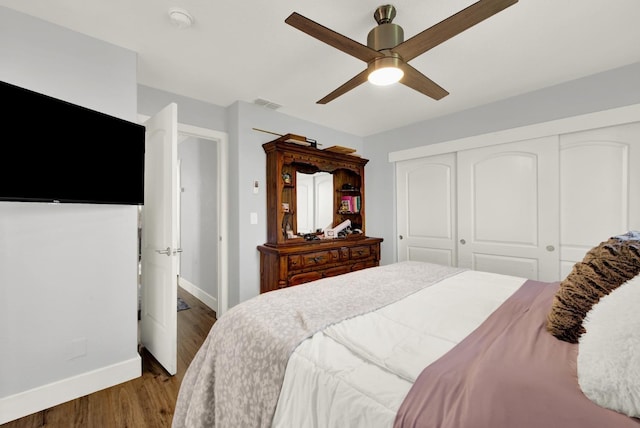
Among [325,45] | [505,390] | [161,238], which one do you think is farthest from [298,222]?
[505,390]

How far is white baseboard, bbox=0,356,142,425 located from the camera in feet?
5.18

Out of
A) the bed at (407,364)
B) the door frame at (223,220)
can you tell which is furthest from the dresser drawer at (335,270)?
the bed at (407,364)

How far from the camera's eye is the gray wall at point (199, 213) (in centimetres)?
350

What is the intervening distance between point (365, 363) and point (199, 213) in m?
3.57

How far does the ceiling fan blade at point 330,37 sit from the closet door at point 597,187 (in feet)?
7.44

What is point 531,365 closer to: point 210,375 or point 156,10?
point 210,375

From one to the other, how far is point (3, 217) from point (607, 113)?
173 inches

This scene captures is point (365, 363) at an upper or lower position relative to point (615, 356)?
lower

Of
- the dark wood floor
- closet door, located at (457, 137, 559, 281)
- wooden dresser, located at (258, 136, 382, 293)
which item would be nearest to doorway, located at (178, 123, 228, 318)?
wooden dresser, located at (258, 136, 382, 293)

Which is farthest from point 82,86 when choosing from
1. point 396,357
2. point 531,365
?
point 531,365

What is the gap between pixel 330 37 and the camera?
133 centimetres

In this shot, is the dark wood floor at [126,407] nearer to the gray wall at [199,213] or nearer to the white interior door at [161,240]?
the white interior door at [161,240]

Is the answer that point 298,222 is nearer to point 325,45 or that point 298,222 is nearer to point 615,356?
point 325,45

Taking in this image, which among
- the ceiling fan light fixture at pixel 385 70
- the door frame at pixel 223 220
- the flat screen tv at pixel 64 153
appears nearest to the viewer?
the flat screen tv at pixel 64 153
